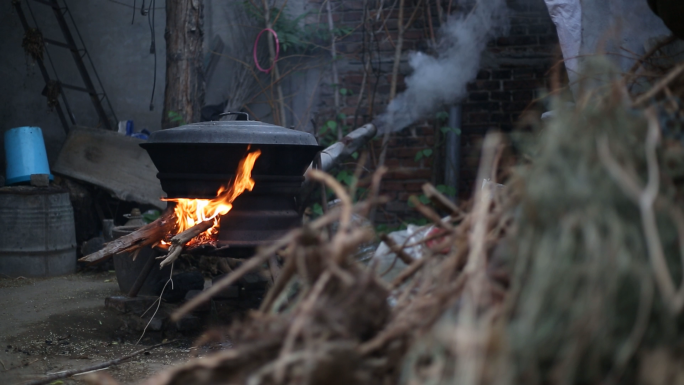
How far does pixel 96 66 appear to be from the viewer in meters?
6.49

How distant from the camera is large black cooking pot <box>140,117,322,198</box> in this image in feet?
10.6

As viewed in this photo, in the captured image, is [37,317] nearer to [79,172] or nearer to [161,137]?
[161,137]

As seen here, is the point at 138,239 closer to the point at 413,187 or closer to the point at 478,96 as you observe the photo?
the point at 413,187

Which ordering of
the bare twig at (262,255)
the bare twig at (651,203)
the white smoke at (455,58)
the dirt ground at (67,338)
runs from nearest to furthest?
the bare twig at (651,203), the bare twig at (262,255), the dirt ground at (67,338), the white smoke at (455,58)

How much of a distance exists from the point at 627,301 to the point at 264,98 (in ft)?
18.1

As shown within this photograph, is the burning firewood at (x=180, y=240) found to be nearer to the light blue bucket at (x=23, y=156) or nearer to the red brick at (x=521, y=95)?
the light blue bucket at (x=23, y=156)

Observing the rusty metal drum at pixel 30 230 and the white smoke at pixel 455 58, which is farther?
the white smoke at pixel 455 58

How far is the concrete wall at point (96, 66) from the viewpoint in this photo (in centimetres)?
639

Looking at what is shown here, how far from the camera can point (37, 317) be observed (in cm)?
372

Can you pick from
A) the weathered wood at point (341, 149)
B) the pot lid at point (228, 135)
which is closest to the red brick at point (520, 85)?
the weathered wood at point (341, 149)

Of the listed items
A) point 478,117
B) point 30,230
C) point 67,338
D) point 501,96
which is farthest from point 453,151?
point 30,230

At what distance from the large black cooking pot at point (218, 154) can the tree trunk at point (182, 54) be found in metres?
1.73

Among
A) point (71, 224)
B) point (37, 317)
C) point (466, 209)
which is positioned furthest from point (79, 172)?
point (466, 209)

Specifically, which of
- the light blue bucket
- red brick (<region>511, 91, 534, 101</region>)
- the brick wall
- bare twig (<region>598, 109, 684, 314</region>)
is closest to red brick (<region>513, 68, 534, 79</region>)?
the brick wall
